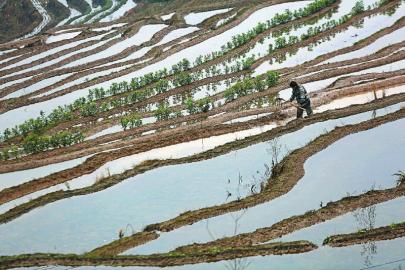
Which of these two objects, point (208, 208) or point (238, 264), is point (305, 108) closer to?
point (208, 208)

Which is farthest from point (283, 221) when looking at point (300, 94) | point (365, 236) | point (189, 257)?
point (300, 94)

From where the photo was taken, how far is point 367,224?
7680 millimetres

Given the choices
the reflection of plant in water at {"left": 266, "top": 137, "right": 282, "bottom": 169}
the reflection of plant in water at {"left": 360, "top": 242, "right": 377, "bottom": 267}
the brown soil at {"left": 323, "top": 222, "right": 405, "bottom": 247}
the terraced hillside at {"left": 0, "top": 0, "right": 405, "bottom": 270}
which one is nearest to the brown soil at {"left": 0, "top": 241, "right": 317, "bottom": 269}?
the terraced hillside at {"left": 0, "top": 0, "right": 405, "bottom": 270}

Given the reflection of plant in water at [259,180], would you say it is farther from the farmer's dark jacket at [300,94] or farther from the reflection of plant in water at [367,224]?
the farmer's dark jacket at [300,94]

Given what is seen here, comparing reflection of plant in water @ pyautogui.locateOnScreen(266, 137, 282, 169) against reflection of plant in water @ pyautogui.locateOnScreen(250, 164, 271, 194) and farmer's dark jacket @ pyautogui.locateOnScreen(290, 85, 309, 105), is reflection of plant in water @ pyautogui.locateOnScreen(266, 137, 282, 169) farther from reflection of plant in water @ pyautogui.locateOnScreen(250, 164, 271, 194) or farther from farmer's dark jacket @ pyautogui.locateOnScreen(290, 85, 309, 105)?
farmer's dark jacket @ pyautogui.locateOnScreen(290, 85, 309, 105)

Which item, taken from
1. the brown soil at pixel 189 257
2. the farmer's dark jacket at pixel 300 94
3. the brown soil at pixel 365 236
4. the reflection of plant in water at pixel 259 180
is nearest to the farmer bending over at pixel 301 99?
the farmer's dark jacket at pixel 300 94

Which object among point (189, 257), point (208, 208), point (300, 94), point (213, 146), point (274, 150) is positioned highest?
point (300, 94)

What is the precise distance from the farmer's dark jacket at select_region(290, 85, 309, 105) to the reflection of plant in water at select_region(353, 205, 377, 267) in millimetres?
4872

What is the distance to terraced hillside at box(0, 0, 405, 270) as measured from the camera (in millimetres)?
7703

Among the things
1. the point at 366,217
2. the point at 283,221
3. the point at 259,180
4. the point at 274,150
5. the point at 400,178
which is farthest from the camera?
the point at 274,150

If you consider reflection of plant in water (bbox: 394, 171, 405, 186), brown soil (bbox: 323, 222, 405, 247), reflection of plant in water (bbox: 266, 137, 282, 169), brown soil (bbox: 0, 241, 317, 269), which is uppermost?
brown soil (bbox: 0, 241, 317, 269)

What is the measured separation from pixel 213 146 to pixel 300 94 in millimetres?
2252

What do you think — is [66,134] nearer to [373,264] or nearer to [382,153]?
[382,153]

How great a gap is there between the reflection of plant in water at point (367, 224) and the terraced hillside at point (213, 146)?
0.03 m
